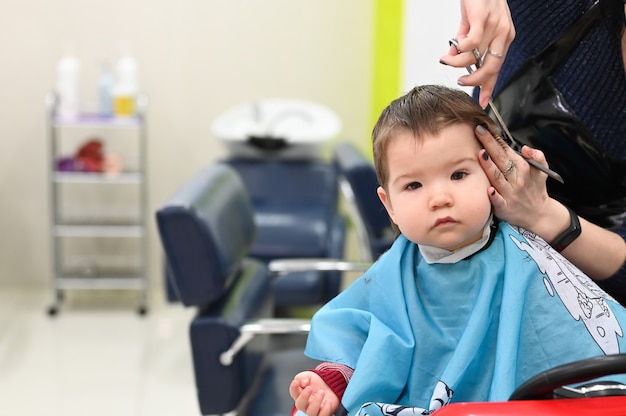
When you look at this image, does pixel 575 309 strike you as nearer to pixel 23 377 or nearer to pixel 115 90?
pixel 23 377

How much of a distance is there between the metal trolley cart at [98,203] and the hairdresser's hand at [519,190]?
3.61 meters

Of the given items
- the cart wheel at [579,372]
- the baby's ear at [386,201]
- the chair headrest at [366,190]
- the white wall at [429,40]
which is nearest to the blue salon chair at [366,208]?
the chair headrest at [366,190]

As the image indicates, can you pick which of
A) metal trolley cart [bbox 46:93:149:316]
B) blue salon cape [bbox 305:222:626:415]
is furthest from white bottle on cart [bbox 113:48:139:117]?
blue salon cape [bbox 305:222:626:415]

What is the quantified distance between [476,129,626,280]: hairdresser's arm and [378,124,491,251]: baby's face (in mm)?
31

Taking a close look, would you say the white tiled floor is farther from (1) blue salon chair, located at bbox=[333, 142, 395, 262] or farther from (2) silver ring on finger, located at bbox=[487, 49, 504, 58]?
(2) silver ring on finger, located at bbox=[487, 49, 504, 58]

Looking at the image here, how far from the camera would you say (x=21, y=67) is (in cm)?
529

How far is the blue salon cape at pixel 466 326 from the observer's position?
4.21ft

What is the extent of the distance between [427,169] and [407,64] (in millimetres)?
2188

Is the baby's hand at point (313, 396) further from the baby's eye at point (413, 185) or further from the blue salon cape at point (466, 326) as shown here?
the baby's eye at point (413, 185)

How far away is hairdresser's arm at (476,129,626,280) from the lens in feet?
4.37

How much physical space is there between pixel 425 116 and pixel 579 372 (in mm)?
434

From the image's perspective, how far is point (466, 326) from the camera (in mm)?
1321

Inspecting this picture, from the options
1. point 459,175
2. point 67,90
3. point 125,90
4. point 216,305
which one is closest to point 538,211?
point 459,175

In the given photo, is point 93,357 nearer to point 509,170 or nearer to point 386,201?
point 386,201
